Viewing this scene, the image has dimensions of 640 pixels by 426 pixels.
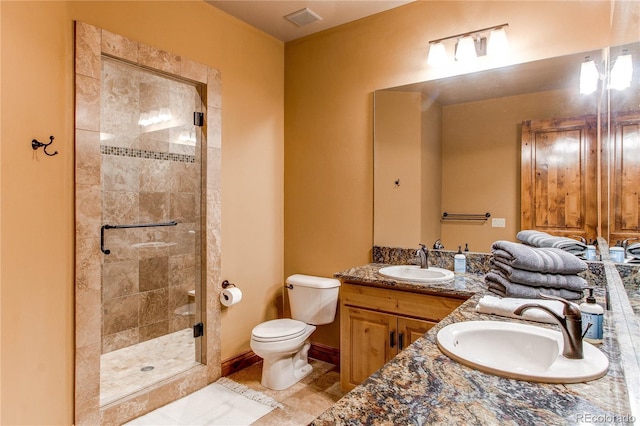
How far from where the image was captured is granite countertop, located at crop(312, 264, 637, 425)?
0.78 meters

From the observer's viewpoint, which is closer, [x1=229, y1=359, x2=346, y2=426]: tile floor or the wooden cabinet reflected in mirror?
the wooden cabinet reflected in mirror

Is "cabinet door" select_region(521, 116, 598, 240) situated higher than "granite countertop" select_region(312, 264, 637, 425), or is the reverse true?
"cabinet door" select_region(521, 116, 598, 240)

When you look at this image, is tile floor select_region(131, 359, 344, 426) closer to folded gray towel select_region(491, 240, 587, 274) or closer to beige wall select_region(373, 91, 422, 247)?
beige wall select_region(373, 91, 422, 247)

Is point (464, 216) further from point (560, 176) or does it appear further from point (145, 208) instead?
point (145, 208)

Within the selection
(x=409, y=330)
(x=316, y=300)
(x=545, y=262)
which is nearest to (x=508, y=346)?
(x=545, y=262)

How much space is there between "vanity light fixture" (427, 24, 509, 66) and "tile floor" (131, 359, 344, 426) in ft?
7.91

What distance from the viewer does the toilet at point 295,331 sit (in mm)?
2494

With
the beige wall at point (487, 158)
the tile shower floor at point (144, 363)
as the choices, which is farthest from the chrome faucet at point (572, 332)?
the tile shower floor at point (144, 363)

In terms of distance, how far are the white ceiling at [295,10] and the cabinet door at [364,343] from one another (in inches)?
86.5

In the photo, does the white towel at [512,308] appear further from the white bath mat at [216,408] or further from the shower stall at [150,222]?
the shower stall at [150,222]

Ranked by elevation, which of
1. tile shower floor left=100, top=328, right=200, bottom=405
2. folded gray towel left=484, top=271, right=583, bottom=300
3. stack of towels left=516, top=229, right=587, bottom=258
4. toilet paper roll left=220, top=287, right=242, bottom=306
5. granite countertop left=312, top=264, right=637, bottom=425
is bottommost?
tile shower floor left=100, top=328, right=200, bottom=405

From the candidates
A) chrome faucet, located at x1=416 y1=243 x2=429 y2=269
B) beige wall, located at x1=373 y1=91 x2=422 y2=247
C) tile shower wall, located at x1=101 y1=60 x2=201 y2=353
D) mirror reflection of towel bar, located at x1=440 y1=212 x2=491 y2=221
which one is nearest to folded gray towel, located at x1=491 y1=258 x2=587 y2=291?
mirror reflection of towel bar, located at x1=440 y1=212 x2=491 y2=221

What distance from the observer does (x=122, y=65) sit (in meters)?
2.23

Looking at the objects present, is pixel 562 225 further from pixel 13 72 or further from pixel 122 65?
pixel 13 72
